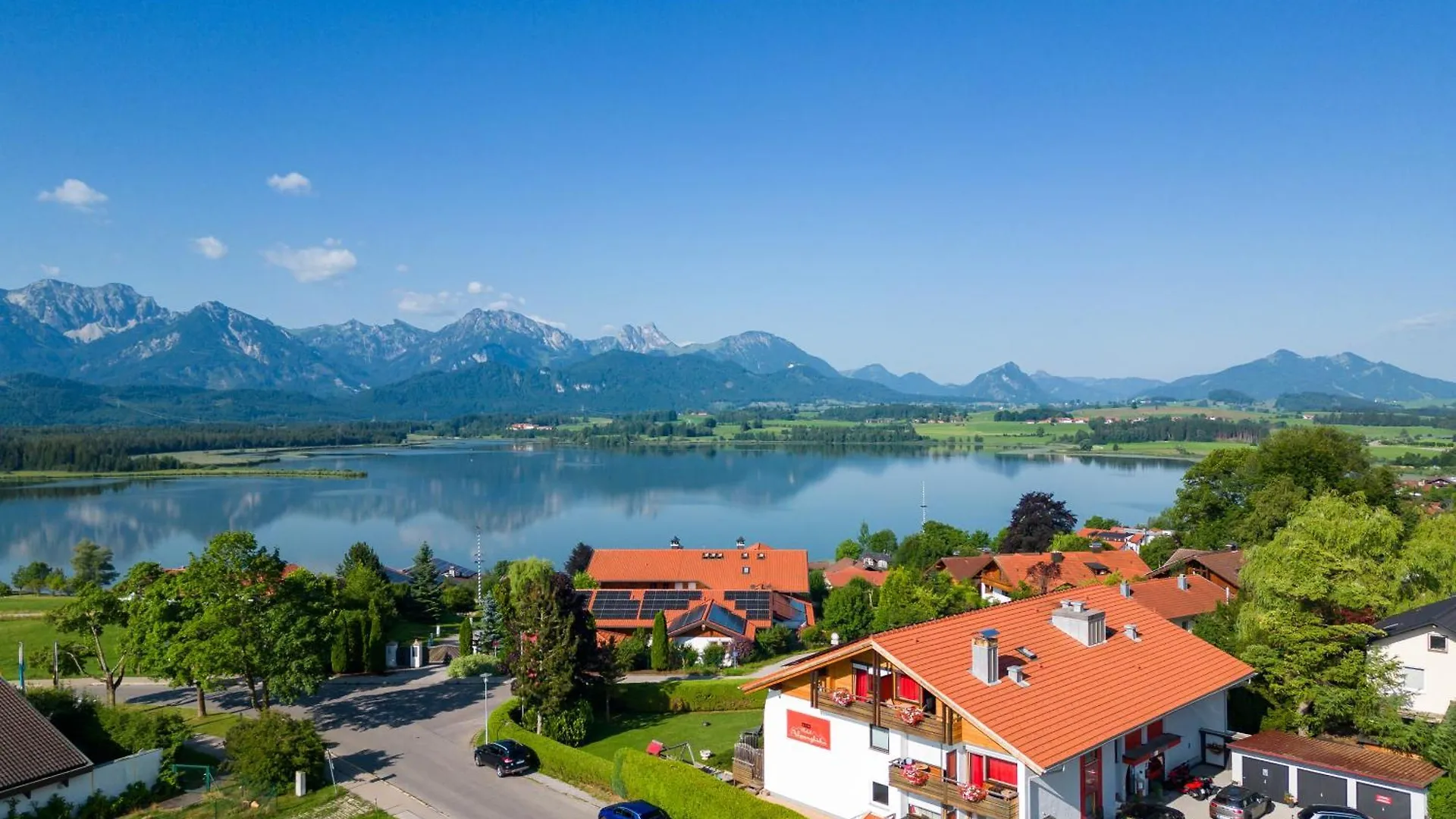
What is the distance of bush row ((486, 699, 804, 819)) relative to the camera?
15.2 meters

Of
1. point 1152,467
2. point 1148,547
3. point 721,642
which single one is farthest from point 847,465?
point 721,642

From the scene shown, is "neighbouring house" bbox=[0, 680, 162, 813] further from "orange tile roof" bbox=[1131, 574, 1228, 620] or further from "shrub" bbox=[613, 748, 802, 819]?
"orange tile roof" bbox=[1131, 574, 1228, 620]

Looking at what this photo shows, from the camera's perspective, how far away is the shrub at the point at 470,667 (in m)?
28.4

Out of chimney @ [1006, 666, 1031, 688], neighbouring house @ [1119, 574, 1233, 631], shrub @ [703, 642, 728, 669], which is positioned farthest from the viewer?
shrub @ [703, 642, 728, 669]

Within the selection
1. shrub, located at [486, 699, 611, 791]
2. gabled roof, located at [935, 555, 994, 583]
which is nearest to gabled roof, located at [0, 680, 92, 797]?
shrub, located at [486, 699, 611, 791]

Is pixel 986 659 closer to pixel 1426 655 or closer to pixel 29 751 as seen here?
pixel 1426 655

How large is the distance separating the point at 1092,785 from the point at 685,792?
22.9 feet

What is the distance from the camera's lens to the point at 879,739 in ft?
51.2

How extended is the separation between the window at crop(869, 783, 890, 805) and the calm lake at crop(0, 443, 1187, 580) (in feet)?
174

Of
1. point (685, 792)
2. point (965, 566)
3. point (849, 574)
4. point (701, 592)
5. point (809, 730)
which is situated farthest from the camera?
point (849, 574)

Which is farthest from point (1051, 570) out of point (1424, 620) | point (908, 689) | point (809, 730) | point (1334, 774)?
point (908, 689)

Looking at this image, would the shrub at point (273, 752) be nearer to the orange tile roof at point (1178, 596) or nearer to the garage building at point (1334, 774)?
the garage building at point (1334, 774)

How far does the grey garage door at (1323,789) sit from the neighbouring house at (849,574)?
25773 millimetres

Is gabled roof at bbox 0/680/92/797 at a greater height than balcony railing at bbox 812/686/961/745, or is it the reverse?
balcony railing at bbox 812/686/961/745
